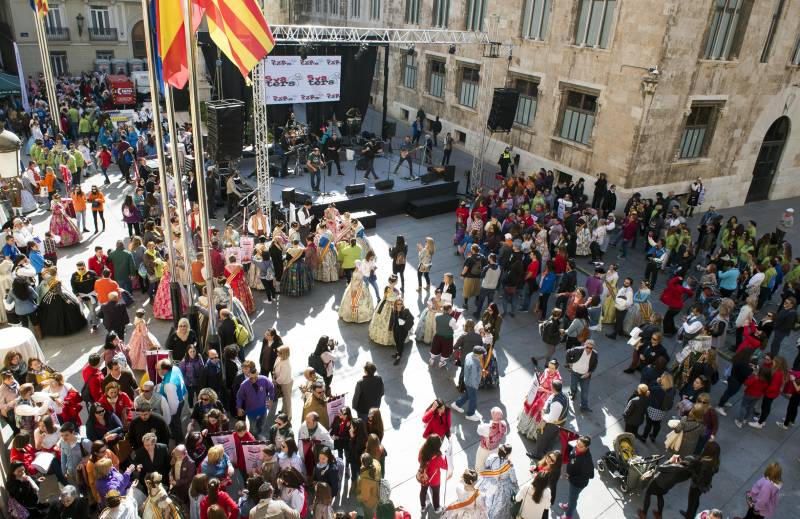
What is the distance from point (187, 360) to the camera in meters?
8.39

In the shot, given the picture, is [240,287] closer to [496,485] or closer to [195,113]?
[195,113]

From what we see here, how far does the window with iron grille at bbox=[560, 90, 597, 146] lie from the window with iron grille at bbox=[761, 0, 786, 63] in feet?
18.3

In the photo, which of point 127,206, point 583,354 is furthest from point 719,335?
point 127,206

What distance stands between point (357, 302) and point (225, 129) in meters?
5.53

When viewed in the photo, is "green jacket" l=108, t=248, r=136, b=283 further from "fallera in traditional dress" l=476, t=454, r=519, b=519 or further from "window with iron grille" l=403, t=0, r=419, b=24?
"window with iron grille" l=403, t=0, r=419, b=24

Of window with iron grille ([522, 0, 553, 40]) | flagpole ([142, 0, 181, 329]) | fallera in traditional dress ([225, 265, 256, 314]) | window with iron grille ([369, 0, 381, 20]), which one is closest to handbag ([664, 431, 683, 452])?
flagpole ([142, 0, 181, 329])

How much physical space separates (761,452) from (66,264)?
48.6 feet

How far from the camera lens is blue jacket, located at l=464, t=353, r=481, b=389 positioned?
29.0 feet

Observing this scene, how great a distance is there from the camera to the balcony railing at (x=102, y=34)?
38.2 m

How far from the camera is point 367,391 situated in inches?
322

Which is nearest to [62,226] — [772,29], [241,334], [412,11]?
[241,334]

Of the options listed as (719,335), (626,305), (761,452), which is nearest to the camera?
(761,452)

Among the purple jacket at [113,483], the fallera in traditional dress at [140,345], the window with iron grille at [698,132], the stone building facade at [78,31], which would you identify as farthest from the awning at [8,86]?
the window with iron grille at [698,132]

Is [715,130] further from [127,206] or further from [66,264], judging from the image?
[66,264]
